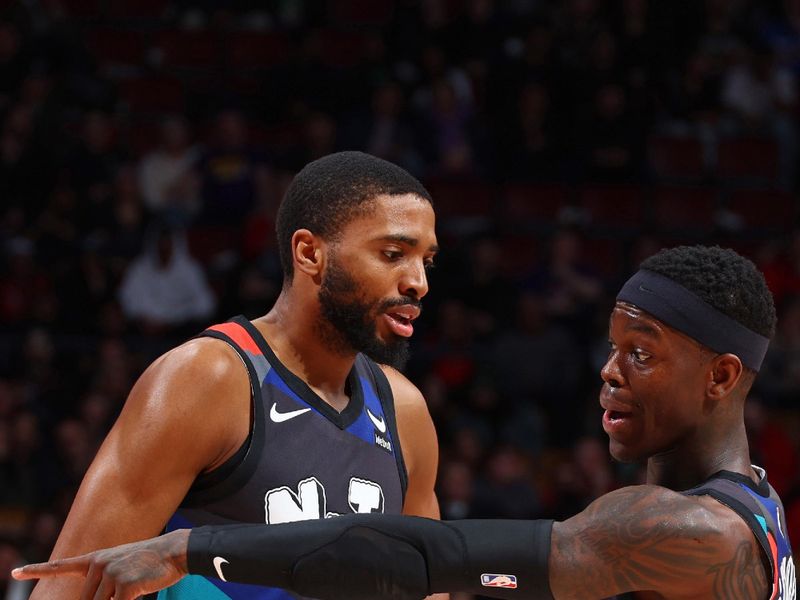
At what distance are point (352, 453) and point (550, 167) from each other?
9.06m

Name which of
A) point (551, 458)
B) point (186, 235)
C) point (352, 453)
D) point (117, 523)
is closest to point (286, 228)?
point (352, 453)

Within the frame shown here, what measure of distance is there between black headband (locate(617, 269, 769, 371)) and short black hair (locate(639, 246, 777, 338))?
0.06 feet

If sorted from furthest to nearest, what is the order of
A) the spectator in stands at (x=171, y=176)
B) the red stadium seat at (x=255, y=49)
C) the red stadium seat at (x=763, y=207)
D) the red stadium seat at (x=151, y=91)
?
the red stadium seat at (x=255, y=49) → the red stadium seat at (x=151, y=91) → the red stadium seat at (x=763, y=207) → the spectator in stands at (x=171, y=176)

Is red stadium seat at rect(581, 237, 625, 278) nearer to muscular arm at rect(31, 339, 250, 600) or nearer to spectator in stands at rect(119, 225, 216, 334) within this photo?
spectator in stands at rect(119, 225, 216, 334)

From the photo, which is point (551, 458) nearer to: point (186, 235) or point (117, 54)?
point (186, 235)

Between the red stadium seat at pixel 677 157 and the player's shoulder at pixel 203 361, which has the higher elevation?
the red stadium seat at pixel 677 157

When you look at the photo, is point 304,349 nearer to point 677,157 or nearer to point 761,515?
point 761,515

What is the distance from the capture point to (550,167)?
1274 cm

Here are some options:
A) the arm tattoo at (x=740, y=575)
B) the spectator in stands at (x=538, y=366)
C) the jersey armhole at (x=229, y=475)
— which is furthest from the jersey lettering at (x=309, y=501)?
the spectator in stands at (x=538, y=366)

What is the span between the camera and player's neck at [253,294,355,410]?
13.2 feet

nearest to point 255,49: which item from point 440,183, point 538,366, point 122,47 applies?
point 122,47

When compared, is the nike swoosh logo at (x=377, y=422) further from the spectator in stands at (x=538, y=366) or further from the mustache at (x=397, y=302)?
the spectator in stands at (x=538, y=366)

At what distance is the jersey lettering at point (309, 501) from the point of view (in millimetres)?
3752

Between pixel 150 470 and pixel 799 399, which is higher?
pixel 799 399
